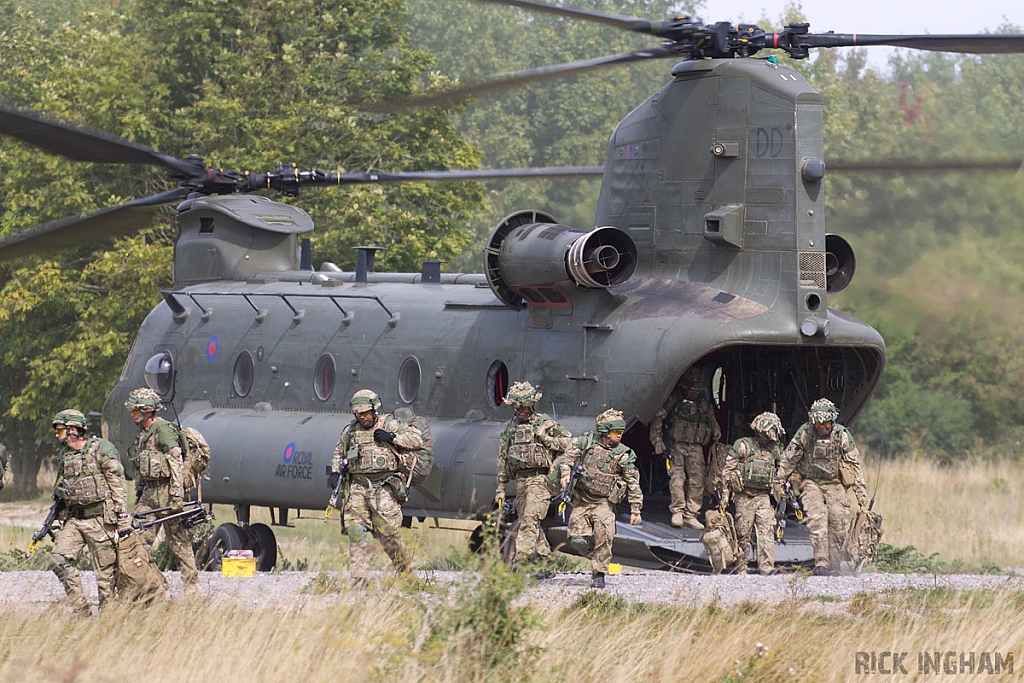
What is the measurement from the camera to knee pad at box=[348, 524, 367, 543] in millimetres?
14141

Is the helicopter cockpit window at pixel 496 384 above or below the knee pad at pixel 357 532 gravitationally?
above

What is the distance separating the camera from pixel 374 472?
566 inches

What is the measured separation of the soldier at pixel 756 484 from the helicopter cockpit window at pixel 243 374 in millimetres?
6748

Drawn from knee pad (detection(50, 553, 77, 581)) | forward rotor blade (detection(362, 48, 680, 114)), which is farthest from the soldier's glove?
forward rotor blade (detection(362, 48, 680, 114))

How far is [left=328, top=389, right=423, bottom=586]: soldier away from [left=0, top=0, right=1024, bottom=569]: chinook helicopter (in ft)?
5.26

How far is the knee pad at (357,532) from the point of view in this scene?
14.1 metres

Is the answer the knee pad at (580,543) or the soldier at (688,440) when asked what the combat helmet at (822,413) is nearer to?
the soldier at (688,440)

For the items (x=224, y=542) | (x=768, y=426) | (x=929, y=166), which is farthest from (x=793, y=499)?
(x=224, y=542)

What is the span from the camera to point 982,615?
41.1 ft

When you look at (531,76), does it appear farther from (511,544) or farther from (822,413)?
(511,544)

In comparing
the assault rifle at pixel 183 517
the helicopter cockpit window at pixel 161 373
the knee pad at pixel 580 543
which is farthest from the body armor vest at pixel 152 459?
the helicopter cockpit window at pixel 161 373

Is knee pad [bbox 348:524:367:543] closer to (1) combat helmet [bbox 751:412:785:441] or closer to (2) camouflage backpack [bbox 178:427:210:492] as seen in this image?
(2) camouflage backpack [bbox 178:427:210:492]

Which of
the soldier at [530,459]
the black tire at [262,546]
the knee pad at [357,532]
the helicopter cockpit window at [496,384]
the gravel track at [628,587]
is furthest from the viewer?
the black tire at [262,546]

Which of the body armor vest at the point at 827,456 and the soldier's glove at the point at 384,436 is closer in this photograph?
the soldier's glove at the point at 384,436
